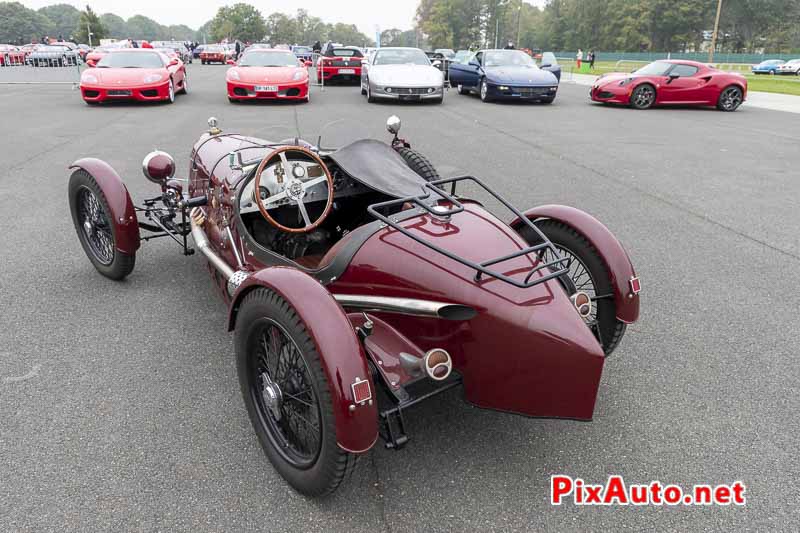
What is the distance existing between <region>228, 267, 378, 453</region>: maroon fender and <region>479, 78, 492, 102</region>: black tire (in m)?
14.5

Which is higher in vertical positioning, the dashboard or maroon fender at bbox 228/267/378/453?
the dashboard

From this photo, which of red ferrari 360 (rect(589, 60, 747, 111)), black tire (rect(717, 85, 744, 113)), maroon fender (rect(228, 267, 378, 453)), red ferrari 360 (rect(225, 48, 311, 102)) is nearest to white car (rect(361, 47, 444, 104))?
red ferrari 360 (rect(225, 48, 311, 102))

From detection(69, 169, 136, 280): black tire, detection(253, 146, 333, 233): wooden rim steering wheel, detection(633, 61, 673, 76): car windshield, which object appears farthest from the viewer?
detection(633, 61, 673, 76): car windshield

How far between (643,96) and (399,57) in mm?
6678

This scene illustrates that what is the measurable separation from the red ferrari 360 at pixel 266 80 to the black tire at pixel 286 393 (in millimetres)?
12585

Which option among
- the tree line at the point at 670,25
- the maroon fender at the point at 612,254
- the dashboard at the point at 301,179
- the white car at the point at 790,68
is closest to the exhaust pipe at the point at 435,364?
the maroon fender at the point at 612,254

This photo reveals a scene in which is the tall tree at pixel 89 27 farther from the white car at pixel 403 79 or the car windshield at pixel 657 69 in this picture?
the car windshield at pixel 657 69

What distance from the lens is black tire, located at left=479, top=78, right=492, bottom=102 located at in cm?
1564

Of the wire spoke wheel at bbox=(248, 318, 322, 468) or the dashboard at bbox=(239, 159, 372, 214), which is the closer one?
the wire spoke wheel at bbox=(248, 318, 322, 468)

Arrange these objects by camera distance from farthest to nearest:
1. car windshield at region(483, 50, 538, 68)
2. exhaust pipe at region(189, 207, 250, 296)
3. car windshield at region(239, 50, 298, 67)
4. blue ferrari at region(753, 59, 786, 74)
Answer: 1. blue ferrari at region(753, 59, 786, 74)
2. car windshield at region(483, 50, 538, 68)
3. car windshield at region(239, 50, 298, 67)
4. exhaust pipe at region(189, 207, 250, 296)

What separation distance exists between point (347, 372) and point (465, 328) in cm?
55

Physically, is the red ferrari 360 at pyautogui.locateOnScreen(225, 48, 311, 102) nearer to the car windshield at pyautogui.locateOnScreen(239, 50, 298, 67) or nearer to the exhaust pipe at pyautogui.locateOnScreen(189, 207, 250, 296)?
the car windshield at pyautogui.locateOnScreen(239, 50, 298, 67)

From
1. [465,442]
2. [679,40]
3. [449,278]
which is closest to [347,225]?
[449,278]

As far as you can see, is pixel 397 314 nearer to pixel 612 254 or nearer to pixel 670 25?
pixel 612 254
